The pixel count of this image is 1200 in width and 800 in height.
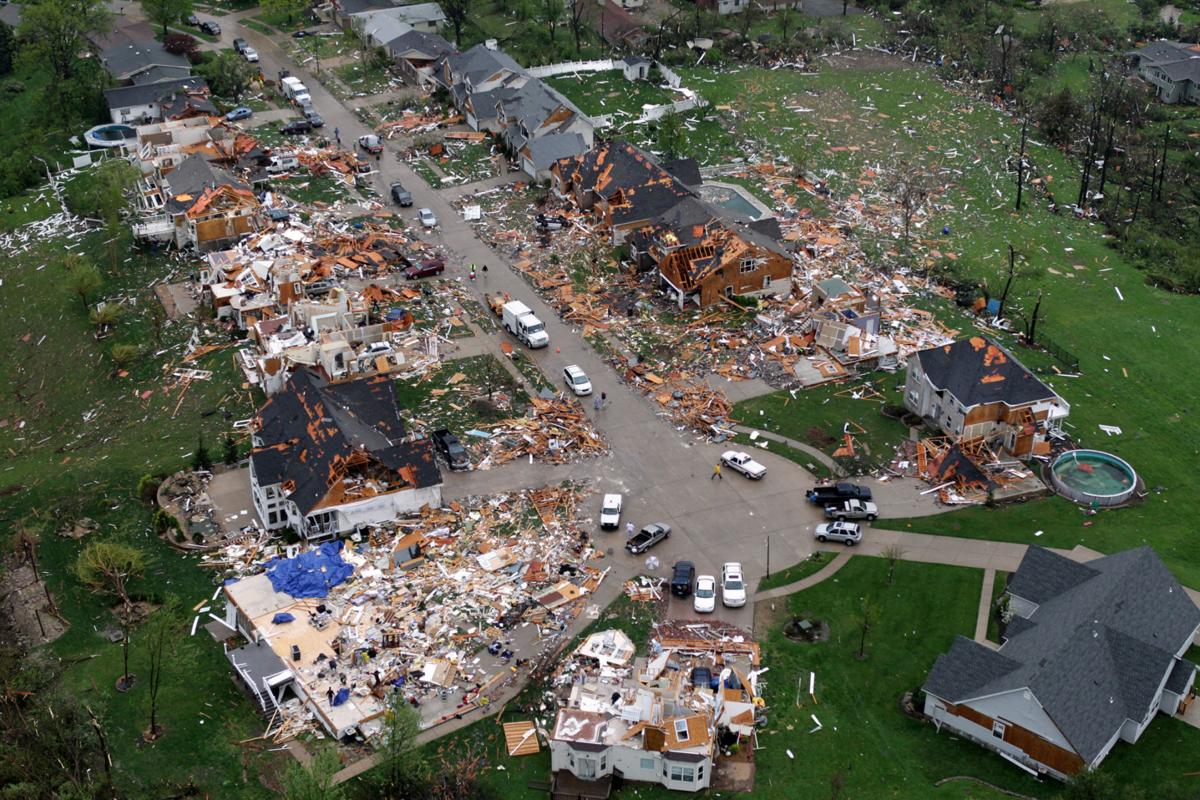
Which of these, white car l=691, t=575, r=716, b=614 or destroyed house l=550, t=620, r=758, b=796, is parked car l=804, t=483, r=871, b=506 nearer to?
white car l=691, t=575, r=716, b=614

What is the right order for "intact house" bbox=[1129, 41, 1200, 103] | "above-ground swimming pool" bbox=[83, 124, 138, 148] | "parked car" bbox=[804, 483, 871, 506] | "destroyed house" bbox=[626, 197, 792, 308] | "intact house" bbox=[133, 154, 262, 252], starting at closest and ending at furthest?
"parked car" bbox=[804, 483, 871, 506], "destroyed house" bbox=[626, 197, 792, 308], "intact house" bbox=[133, 154, 262, 252], "above-ground swimming pool" bbox=[83, 124, 138, 148], "intact house" bbox=[1129, 41, 1200, 103]

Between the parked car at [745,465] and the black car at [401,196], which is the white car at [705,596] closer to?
the parked car at [745,465]

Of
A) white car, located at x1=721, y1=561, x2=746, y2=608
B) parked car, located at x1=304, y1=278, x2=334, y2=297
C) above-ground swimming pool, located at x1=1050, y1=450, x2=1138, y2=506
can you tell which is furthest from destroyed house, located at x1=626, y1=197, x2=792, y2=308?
white car, located at x1=721, y1=561, x2=746, y2=608

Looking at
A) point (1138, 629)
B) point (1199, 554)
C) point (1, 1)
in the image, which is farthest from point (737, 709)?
point (1, 1)

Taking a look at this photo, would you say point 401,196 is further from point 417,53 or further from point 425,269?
point 417,53

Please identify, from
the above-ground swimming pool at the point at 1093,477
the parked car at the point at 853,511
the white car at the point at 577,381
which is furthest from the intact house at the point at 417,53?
the above-ground swimming pool at the point at 1093,477
